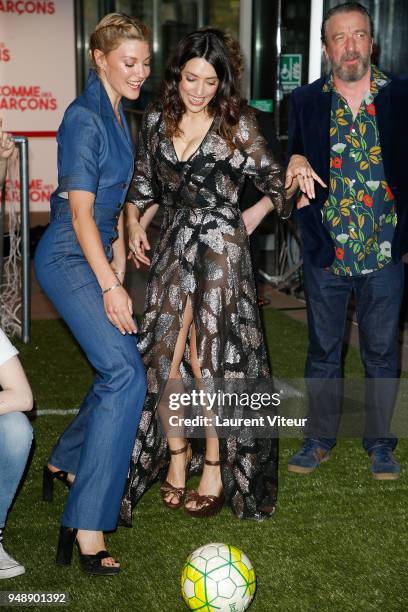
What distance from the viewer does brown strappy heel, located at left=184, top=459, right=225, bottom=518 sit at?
12.5ft

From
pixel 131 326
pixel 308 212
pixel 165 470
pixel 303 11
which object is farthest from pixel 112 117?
pixel 303 11

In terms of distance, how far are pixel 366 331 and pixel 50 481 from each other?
1.50m

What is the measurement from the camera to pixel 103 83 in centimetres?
329

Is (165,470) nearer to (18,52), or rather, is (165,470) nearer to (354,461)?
(354,461)

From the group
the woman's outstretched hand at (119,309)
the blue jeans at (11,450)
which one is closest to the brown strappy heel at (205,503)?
the blue jeans at (11,450)

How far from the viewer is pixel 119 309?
3.13 m

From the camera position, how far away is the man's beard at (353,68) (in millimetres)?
3834

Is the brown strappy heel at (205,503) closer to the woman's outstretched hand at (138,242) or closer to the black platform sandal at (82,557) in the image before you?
the black platform sandal at (82,557)

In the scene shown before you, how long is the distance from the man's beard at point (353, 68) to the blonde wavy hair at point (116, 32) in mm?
969

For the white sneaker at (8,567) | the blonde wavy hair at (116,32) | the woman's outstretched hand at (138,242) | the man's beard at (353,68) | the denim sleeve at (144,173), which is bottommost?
the white sneaker at (8,567)

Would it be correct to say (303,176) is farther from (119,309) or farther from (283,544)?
(283,544)

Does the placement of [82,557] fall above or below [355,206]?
below

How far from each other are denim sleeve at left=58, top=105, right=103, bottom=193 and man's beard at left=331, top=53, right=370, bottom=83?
1187 millimetres

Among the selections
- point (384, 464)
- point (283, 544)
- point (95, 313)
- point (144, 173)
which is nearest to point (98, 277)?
point (95, 313)
